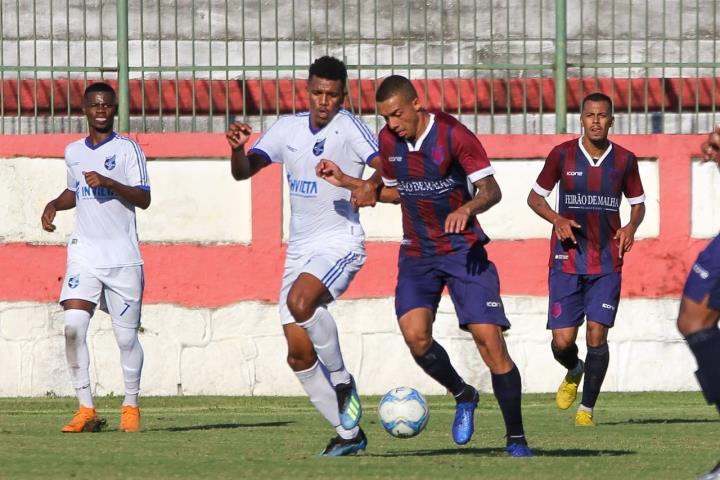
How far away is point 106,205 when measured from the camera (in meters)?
10.5

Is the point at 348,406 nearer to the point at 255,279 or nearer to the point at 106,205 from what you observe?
the point at 106,205

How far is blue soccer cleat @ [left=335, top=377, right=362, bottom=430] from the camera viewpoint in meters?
8.48

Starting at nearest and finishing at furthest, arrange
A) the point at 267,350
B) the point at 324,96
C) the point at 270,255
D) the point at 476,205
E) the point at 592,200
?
the point at 476,205, the point at 324,96, the point at 592,200, the point at 267,350, the point at 270,255

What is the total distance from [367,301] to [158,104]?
2.51 metres

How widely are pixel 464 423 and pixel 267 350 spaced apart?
575 centimetres

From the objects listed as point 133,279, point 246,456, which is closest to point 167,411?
point 133,279

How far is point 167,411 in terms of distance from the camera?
42.2 feet

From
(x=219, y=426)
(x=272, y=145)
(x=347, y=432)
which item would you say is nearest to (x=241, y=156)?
(x=272, y=145)

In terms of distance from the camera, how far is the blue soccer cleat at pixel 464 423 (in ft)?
27.4

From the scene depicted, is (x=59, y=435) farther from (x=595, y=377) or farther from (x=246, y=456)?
(x=595, y=377)

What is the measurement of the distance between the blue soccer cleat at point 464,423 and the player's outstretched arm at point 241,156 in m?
1.69

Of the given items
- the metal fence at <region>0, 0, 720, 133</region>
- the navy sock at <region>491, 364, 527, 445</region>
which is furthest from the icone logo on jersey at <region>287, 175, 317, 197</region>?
the metal fence at <region>0, 0, 720, 133</region>

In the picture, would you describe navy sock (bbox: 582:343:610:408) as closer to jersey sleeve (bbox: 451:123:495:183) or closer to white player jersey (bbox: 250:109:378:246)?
white player jersey (bbox: 250:109:378:246)

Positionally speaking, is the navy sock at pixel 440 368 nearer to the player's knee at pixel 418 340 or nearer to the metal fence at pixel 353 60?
the player's knee at pixel 418 340
